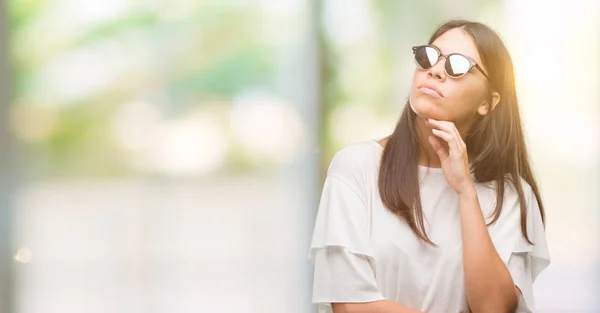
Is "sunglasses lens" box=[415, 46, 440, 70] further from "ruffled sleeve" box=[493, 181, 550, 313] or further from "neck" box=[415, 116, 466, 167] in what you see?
"ruffled sleeve" box=[493, 181, 550, 313]

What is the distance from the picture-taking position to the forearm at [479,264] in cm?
A: 212

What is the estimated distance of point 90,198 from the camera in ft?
9.02

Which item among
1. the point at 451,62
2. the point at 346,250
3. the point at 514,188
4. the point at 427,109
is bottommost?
the point at 346,250

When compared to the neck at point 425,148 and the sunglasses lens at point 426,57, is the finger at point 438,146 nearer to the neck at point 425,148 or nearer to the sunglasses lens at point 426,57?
the neck at point 425,148

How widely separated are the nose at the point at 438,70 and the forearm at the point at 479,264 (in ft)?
0.91

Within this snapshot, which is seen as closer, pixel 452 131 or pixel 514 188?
pixel 452 131

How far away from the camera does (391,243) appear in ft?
7.06

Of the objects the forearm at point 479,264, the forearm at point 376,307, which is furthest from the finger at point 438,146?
the forearm at point 376,307

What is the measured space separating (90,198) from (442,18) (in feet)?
3.80

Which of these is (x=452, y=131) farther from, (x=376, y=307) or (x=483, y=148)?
(x=376, y=307)

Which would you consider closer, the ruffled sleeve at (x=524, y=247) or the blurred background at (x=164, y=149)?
the ruffled sleeve at (x=524, y=247)

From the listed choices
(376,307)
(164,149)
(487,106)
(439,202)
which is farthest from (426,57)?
(164,149)

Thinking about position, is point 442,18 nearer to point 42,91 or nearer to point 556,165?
point 556,165

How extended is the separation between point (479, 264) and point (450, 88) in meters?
0.42
